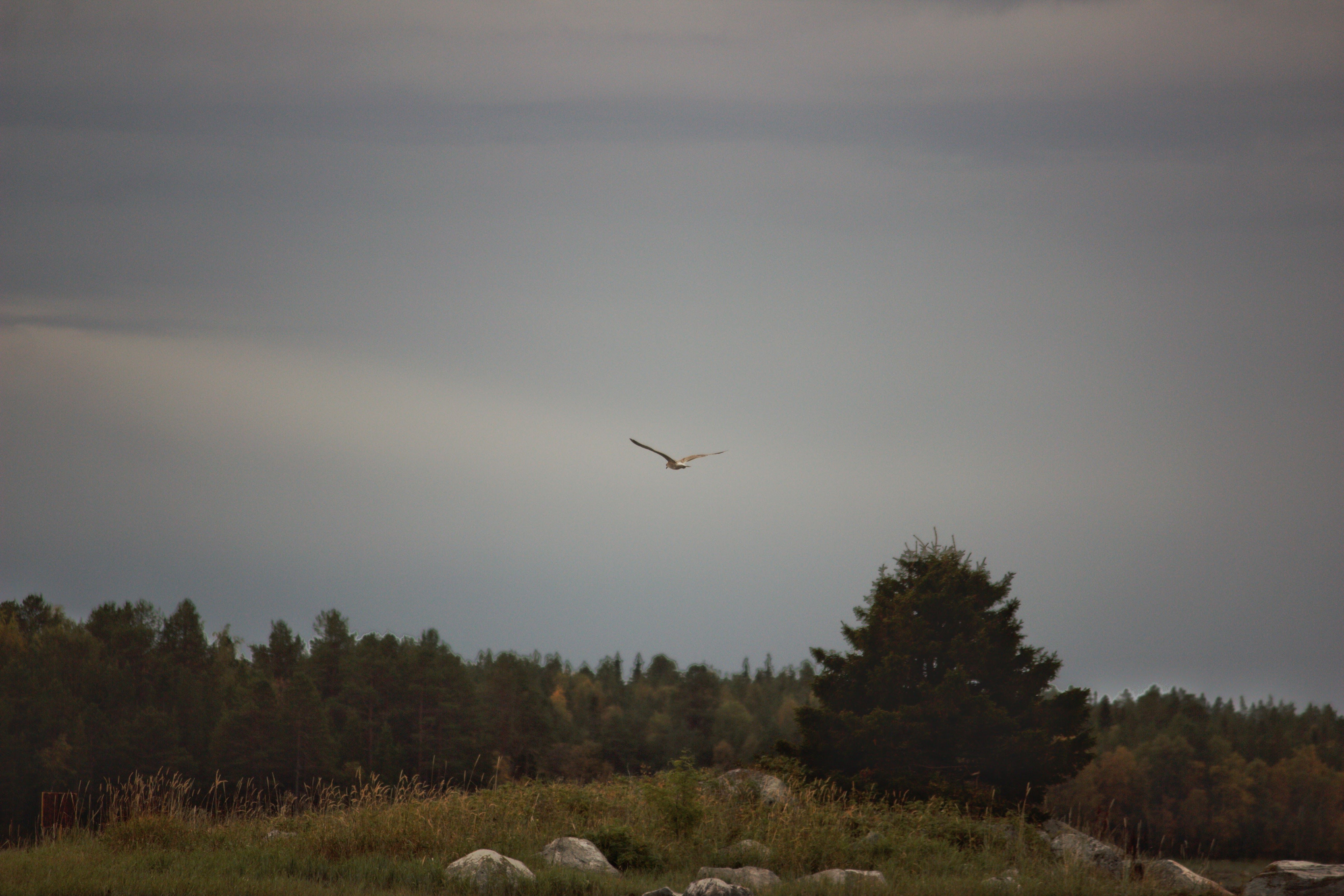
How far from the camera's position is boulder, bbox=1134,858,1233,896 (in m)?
11.9

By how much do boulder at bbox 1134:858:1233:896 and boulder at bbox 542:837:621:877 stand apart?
643 cm

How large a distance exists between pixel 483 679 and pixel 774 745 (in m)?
55.2

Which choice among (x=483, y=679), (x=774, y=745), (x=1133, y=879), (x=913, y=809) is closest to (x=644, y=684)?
(x=483, y=679)

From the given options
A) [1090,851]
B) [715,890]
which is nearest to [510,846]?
[715,890]

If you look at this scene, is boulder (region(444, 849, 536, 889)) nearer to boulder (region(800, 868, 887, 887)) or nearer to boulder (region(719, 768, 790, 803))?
boulder (region(800, 868, 887, 887))

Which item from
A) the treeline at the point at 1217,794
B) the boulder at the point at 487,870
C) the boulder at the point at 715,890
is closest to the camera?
the boulder at the point at 715,890

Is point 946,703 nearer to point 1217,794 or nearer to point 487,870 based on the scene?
point 487,870

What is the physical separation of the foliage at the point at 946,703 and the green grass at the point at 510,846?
6888mm

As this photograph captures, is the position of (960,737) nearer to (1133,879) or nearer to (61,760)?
(1133,879)

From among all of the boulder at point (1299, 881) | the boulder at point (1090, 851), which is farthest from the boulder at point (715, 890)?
the boulder at point (1299, 881)

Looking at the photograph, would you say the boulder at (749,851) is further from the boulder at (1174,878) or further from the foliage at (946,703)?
the foliage at (946,703)

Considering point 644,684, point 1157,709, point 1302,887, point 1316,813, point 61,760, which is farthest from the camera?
point 644,684

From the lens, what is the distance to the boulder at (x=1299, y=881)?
11.8 meters

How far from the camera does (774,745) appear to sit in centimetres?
2738
